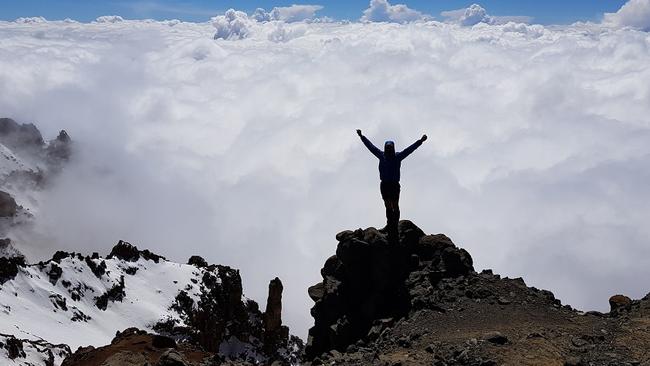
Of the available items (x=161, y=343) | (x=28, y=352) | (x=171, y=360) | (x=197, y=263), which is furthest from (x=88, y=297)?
(x=171, y=360)

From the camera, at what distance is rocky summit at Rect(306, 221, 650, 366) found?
18.1 meters

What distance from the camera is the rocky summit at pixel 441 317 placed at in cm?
1806

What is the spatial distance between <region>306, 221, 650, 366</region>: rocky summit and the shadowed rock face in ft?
0.15

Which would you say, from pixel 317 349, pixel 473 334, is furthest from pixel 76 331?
pixel 473 334

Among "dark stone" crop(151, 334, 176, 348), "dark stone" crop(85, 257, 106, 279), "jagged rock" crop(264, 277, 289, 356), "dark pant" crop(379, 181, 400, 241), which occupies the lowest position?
"dark stone" crop(151, 334, 176, 348)

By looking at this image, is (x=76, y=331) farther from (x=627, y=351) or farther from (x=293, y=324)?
(x=293, y=324)

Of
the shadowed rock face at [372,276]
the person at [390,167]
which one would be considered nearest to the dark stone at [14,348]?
the shadowed rock face at [372,276]

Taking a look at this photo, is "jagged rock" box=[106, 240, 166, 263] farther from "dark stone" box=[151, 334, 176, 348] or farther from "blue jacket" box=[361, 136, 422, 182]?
"blue jacket" box=[361, 136, 422, 182]

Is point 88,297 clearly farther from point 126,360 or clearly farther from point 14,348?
point 126,360

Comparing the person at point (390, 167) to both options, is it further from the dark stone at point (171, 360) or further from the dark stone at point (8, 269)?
the dark stone at point (8, 269)

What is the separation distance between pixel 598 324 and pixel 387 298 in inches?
343

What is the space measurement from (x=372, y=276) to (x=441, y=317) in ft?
18.3

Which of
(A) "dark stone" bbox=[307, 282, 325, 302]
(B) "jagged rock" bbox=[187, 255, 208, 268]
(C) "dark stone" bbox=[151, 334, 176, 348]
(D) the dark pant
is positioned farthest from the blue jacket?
(B) "jagged rock" bbox=[187, 255, 208, 268]

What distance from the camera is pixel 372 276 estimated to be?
27.3m
